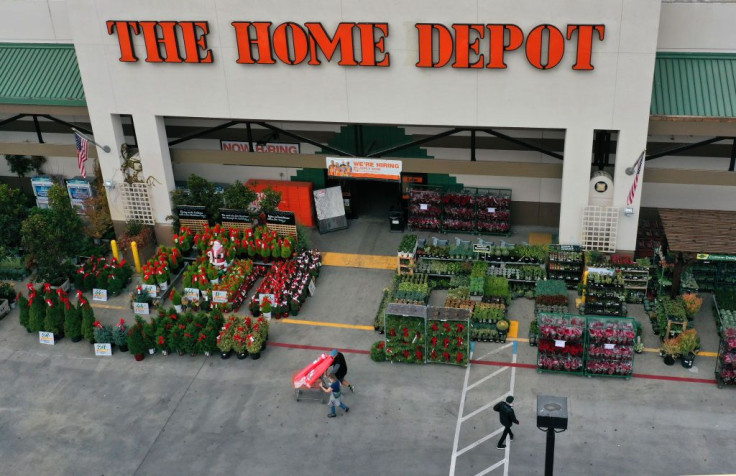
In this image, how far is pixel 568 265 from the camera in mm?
22500

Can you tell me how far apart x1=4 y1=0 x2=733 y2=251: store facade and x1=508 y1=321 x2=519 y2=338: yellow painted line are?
3.66 m

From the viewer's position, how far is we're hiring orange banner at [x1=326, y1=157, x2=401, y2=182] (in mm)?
23781

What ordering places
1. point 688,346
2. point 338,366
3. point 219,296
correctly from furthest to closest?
point 219,296 → point 688,346 → point 338,366

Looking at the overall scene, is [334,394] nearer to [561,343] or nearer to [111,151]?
[561,343]

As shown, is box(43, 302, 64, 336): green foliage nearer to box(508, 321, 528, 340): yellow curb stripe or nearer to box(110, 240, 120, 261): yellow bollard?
box(110, 240, 120, 261): yellow bollard

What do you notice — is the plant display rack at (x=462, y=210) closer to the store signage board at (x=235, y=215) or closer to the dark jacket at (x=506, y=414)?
the store signage board at (x=235, y=215)

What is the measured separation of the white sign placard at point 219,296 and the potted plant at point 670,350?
41.9ft

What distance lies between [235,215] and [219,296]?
3858 mm

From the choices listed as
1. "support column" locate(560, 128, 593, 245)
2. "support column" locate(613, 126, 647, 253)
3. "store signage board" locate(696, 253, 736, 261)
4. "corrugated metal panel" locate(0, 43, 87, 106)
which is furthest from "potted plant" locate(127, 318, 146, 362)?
"store signage board" locate(696, 253, 736, 261)

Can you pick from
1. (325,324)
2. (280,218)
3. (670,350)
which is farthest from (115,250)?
(670,350)

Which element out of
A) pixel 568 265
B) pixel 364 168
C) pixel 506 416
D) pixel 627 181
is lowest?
pixel 506 416

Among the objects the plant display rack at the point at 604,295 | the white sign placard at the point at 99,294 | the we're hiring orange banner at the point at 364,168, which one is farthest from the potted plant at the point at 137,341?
the plant display rack at the point at 604,295

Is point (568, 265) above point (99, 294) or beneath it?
above

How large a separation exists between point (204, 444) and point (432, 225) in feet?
40.8
